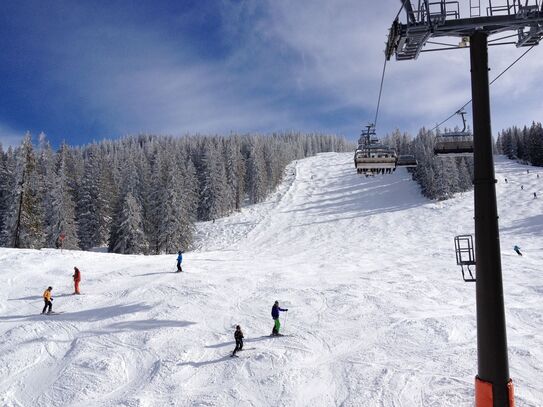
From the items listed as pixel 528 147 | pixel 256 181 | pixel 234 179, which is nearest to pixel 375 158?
pixel 234 179

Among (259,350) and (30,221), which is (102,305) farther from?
(30,221)

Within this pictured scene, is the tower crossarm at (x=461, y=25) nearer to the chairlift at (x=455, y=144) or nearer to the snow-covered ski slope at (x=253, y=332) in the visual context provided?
the chairlift at (x=455, y=144)

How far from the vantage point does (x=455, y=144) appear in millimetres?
14992

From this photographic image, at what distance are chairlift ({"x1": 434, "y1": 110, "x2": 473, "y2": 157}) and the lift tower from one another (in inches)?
232

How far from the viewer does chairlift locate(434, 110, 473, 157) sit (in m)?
14.5

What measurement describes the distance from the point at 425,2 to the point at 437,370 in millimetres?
11209

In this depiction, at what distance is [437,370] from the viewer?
13.0 metres

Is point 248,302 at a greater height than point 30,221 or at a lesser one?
lesser

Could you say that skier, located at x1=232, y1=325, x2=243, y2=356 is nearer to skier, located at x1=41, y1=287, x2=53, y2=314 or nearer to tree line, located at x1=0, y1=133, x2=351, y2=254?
skier, located at x1=41, y1=287, x2=53, y2=314

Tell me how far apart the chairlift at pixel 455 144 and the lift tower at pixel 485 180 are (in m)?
5.90

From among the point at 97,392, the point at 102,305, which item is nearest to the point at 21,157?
the point at 102,305

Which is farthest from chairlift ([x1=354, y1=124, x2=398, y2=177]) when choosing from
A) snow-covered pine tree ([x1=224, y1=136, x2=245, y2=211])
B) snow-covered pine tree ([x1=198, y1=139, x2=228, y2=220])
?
snow-covered pine tree ([x1=224, y1=136, x2=245, y2=211])

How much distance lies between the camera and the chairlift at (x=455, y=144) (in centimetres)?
1453

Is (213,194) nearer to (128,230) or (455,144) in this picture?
(128,230)
